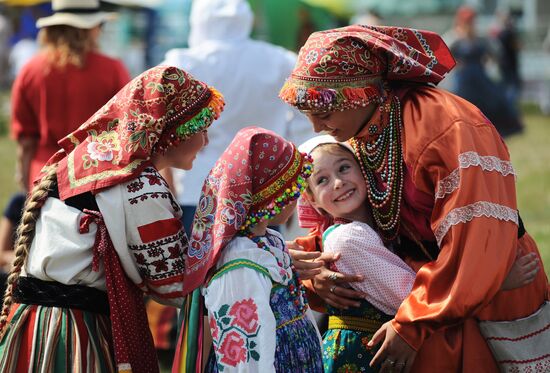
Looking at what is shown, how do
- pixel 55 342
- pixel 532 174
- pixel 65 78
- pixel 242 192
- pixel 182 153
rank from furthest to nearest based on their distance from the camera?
pixel 532 174, pixel 65 78, pixel 182 153, pixel 55 342, pixel 242 192

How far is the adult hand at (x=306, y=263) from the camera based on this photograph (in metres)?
3.44

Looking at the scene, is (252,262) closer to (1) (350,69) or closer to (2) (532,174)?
(1) (350,69)

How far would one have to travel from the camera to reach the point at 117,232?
10.5ft

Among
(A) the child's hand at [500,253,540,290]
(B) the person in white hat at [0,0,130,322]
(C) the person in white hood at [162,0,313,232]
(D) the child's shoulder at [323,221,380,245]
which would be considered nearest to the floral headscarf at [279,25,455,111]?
(D) the child's shoulder at [323,221,380,245]

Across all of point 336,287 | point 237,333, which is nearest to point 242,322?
point 237,333

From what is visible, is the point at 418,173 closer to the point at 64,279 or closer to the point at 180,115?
the point at 180,115

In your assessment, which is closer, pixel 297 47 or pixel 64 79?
pixel 64 79

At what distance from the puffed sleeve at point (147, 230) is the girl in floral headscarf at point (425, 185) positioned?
48cm

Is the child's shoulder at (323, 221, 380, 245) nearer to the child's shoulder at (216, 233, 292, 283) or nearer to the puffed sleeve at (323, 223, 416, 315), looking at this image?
the puffed sleeve at (323, 223, 416, 315)

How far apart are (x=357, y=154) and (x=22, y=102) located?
9.93ft

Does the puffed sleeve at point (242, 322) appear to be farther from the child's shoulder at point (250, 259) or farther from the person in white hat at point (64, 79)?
the person in white hat at point (64, 79)

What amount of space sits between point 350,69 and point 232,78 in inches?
83.9

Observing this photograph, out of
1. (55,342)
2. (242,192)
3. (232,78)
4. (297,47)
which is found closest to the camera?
(242,192)

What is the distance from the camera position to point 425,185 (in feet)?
10.8
